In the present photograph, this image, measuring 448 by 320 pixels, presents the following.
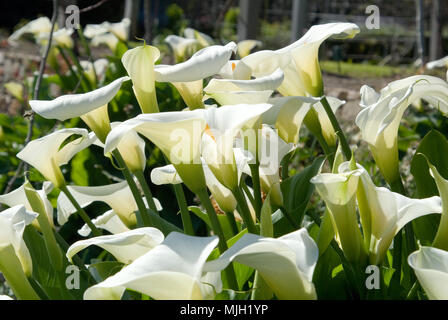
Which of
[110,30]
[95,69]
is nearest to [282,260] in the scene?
[95,69]

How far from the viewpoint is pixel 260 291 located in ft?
2.48

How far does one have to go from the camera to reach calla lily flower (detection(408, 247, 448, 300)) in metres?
0.64

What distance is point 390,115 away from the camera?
0.85 meters

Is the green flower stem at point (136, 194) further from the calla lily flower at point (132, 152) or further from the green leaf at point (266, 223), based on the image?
the green leaf at point (266, 223)

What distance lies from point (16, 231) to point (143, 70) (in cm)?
26

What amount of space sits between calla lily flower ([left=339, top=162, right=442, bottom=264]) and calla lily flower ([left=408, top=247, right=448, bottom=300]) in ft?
0.28

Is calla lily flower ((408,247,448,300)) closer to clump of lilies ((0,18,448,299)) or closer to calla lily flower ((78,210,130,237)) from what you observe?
clump of lilies ((0,18,448,299))

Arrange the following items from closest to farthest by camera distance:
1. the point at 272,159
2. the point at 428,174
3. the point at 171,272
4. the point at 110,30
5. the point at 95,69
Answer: the point at 171,272 → the point at 272,159 → the point at 428,174 → the point at 95,69 → the point at 110,30

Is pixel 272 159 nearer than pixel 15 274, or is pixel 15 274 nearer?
pixel 15 274

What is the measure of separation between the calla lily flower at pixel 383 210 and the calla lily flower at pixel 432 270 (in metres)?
0.08

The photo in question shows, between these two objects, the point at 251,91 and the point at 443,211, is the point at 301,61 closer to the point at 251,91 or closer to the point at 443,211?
the point at 251,91

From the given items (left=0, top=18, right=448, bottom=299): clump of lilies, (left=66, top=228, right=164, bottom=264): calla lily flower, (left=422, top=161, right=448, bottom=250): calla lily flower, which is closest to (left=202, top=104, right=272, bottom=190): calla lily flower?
(left=0, top=18, right=448, bottom=299): clump of lilies
